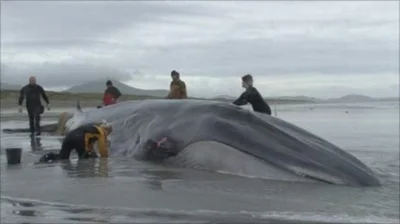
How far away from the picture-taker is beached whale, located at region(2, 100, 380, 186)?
8.34m

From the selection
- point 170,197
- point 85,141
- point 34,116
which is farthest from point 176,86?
point 170,197

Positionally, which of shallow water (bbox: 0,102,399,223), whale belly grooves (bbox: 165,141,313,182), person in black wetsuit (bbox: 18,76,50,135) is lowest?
shallow water (bbox: 0,102,399,223)

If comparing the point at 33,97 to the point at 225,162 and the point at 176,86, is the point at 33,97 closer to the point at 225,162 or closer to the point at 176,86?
the point at 176,86

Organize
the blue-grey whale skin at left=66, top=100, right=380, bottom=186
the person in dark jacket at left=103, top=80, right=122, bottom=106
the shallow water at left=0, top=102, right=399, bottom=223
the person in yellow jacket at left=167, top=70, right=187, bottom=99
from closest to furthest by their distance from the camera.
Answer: the shallow water at left=0, top=102, right=399, bottom=223 → the blue-grey whale skin at left=66, top=100, right=380, bottom=186 → the person in yellow jacket at left=167, top=70, right=187, bottom=99 → the person in dark jacket at left=103, top=80, right=122, bottom=106

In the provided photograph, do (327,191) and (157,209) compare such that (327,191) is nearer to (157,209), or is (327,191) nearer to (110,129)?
(157,209)

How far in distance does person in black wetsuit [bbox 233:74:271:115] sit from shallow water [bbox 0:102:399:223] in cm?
344

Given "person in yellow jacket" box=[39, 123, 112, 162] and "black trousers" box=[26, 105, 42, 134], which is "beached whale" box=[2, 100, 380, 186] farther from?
"black trousers" box=[26, 105, 42, 134]

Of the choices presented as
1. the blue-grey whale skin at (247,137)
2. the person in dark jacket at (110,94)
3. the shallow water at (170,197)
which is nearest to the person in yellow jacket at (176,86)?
the person in dark jacket at (110,94)

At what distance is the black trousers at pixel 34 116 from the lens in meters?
18.5

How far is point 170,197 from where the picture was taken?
6.90 m

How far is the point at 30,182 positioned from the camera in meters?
8.00

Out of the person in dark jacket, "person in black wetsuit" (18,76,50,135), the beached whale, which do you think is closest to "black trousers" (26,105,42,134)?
"person in black wetsuit" (18,76,50,135)

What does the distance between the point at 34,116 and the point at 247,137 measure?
11.7m

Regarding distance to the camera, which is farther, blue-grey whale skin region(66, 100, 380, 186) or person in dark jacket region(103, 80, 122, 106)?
person in dark jacket region(103, 80, 122, 106)
